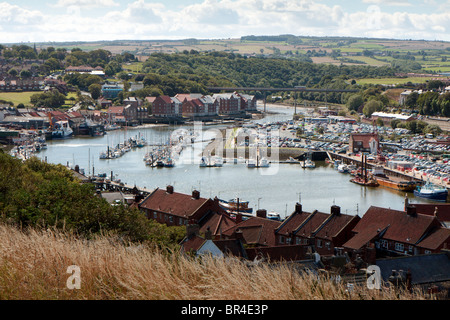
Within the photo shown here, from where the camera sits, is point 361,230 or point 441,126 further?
point 441,126

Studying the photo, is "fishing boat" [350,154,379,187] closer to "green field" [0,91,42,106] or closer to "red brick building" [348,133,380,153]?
"red brick building" [348,133,380,153]

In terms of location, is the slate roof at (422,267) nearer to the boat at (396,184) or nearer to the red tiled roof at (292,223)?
the red tiled roof at (292,223)

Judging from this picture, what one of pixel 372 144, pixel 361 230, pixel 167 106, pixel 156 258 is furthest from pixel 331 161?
pixel 156 258

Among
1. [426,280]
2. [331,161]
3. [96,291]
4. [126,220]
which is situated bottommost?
[331,161]

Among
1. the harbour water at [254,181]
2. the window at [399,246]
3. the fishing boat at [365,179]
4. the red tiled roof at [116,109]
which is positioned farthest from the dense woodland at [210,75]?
the window at [399,246]
